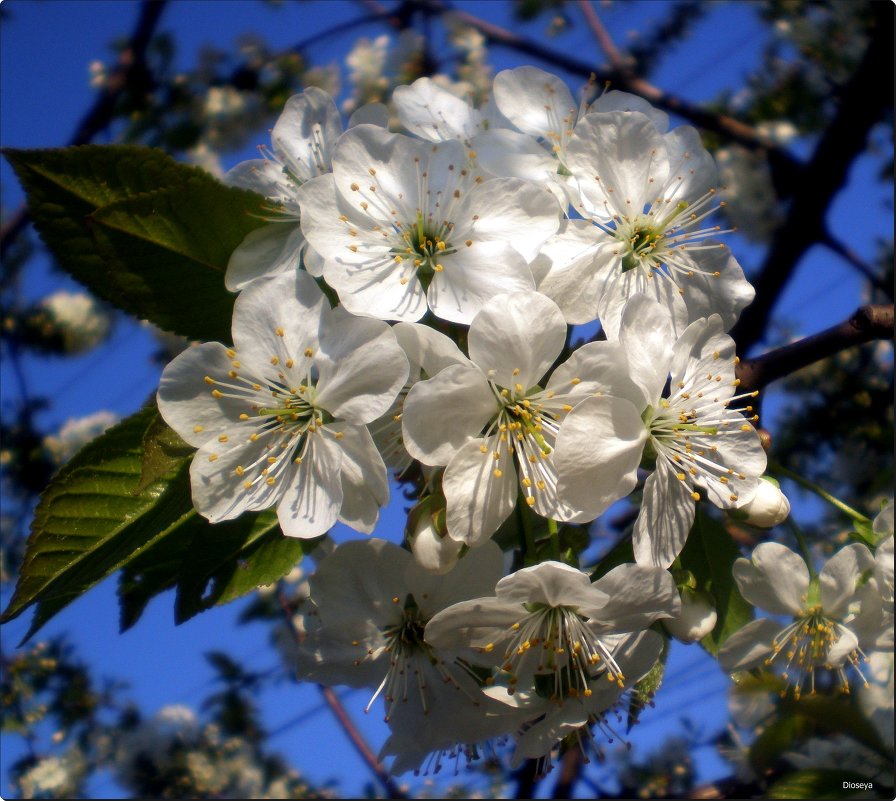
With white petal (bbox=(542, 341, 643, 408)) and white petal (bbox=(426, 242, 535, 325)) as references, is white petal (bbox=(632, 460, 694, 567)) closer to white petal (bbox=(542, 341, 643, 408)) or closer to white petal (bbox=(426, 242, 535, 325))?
white petal (bbox=(542, 341, 643, 408))

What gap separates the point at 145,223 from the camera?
3.90 feet

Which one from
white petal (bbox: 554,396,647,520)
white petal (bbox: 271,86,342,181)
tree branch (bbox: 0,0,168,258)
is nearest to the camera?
white petal (bbox: 554,396,647,520)

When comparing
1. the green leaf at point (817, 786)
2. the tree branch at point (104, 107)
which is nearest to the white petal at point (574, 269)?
Answer: the green leaf at point (817, 786)

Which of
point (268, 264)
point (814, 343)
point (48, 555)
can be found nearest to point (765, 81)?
point (814, 343)

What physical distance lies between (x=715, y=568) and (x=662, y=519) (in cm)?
24

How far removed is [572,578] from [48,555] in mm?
730

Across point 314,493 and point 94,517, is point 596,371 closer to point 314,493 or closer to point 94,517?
point 314,493

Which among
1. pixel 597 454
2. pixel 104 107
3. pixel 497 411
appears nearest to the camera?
pixel 597 454

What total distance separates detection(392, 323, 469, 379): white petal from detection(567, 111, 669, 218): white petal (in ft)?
1.28

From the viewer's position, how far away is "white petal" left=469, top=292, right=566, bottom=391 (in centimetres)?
110

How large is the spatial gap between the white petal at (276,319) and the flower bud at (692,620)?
70 centimetres

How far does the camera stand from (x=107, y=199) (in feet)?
4.02

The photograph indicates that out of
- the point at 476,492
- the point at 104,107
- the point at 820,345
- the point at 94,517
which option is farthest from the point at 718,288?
the point at 104,107

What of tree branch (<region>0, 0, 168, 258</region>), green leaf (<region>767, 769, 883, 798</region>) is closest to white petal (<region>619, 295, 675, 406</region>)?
green leaf (<region>767, 769, 883, 798</region>)
